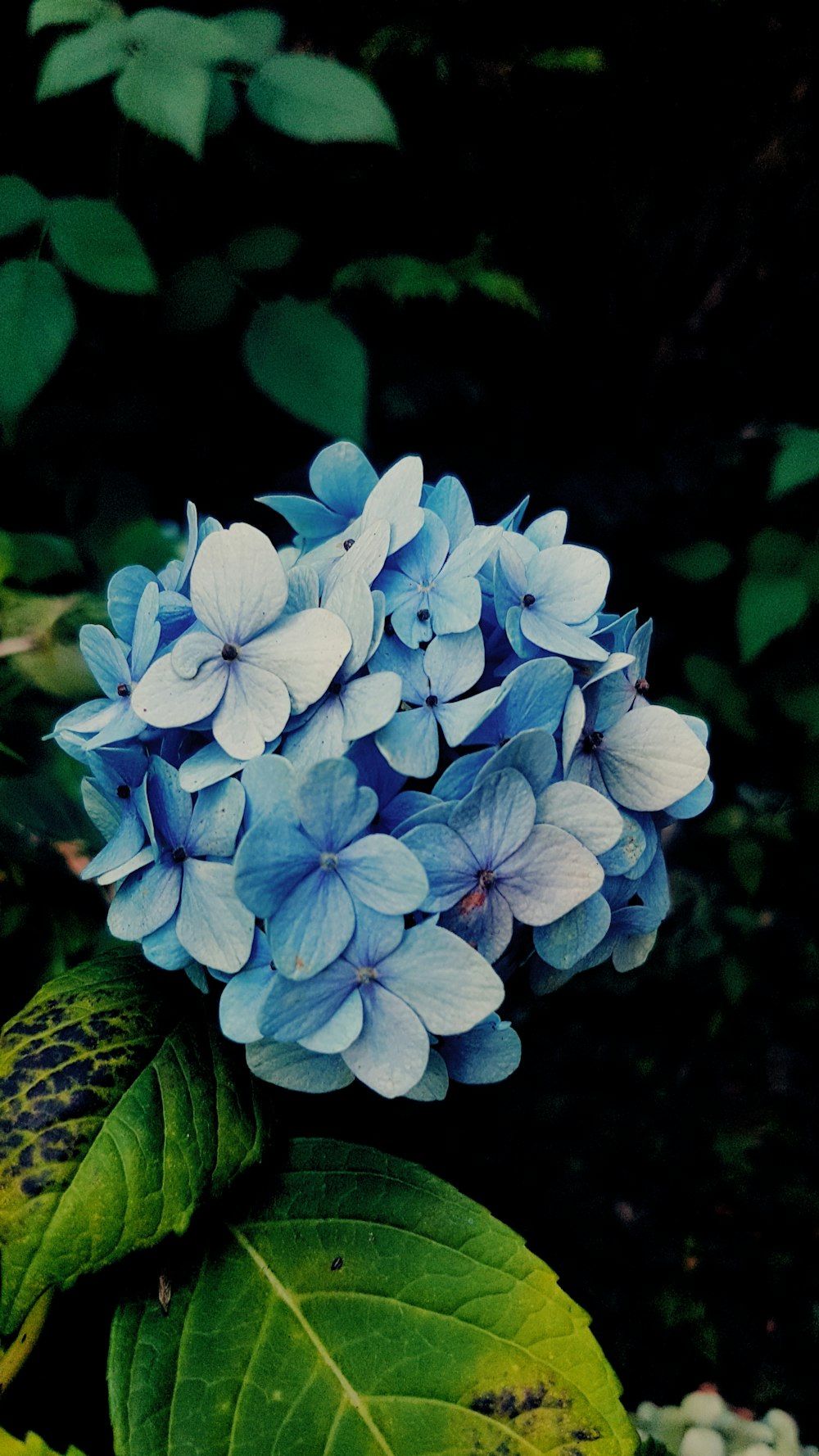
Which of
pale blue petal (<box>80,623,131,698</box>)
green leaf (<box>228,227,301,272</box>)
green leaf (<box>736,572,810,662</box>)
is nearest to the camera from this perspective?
Answer: pale blue petal (<box>80,623,131,698</box>)

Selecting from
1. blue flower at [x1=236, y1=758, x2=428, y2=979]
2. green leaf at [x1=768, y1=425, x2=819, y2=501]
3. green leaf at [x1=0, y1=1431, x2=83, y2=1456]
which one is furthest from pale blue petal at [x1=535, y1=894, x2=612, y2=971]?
green leaf at [x1=768, y1=425, x2=819, y2=501]

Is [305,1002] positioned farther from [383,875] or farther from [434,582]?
[434,582]

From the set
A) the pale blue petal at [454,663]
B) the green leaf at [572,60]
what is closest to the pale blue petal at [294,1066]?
the pale blue petal at [454,663]

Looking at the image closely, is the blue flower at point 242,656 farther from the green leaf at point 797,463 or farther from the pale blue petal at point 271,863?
the green leaf at point 797,463

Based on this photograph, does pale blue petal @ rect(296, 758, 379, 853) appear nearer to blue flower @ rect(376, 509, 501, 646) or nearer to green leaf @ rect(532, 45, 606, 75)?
blue flower @ rect(376, 509, 501, 646)

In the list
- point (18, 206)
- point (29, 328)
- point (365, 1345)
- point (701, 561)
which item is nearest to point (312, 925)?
point (365, 1345)

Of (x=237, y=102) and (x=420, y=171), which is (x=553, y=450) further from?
(x=237, y=102)
